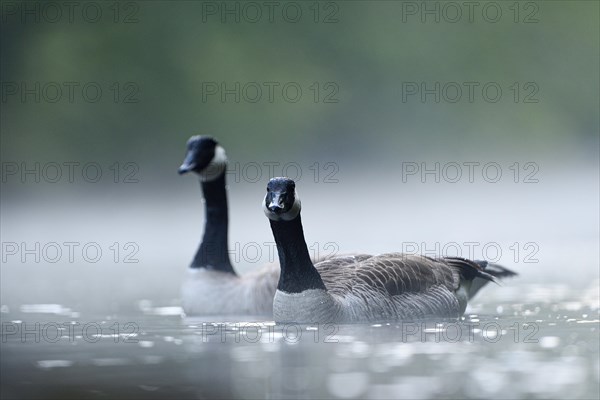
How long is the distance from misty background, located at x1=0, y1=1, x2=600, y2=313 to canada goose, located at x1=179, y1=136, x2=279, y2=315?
6.97m

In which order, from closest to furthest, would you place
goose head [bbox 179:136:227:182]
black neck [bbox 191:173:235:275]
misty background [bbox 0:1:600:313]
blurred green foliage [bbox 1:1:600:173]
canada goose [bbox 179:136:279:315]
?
canada goose [bbox 179:136:279:315]
black neck [bbox 191:173:235:275]
goose head [bbox 179:136:227:182]
misty background [bbox 0:1:600:313]
blurred green foliage [bbox 1:1:600:173]

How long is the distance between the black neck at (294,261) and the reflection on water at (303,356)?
0.31 meters

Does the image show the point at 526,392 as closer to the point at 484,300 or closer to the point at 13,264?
the point at 484,300

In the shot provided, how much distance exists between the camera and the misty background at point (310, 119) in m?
23.7

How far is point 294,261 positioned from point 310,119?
20464 millimetres

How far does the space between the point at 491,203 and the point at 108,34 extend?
9805 millimetres

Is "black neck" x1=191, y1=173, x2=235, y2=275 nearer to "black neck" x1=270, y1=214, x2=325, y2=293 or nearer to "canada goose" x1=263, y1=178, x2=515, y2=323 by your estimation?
"canada goose" x1=263, y1=178, x2=515, y2=323

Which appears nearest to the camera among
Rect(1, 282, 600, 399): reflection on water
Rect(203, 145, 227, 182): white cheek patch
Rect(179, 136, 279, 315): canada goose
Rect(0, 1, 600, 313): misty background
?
Rect(1, 282, 600, 399): reflection on water

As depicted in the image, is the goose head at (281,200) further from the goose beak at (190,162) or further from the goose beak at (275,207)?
the goose beak at (190,162)

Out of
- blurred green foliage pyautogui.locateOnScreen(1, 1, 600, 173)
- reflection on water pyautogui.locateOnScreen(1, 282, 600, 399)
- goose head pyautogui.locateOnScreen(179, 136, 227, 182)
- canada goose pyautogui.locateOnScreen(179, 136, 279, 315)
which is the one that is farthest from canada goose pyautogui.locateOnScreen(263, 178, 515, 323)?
blurred green foliage pyautogui.locateOnScreen(1, 1, 600, 173)

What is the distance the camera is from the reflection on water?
7504 millimetres

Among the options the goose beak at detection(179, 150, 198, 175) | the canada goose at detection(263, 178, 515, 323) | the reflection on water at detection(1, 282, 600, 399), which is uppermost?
the goose beak at detection(179, 150, 198, 175)

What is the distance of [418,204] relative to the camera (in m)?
26.1

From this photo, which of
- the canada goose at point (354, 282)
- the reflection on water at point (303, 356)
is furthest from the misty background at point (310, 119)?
the reflection on water at point (303, 356)
